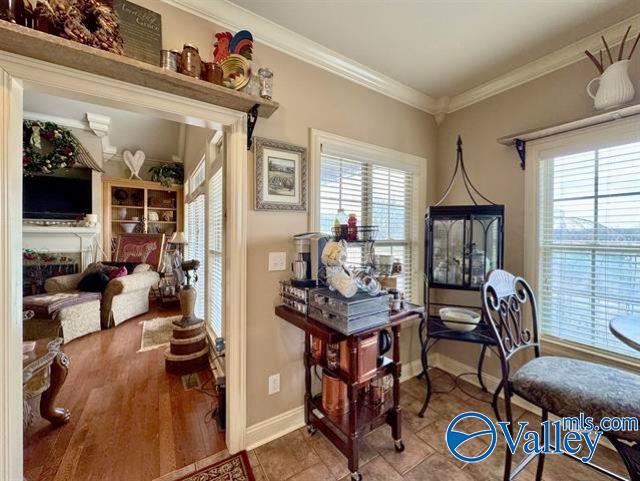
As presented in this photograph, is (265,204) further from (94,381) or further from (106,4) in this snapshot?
(94,381)

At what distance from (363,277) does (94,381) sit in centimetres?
262

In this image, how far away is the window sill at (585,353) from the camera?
162cm

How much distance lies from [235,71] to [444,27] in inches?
52.0

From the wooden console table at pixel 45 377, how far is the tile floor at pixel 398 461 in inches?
53.1

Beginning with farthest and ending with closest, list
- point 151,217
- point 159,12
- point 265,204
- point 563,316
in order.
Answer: point 151,217, point 563,316, point 265,204, point 159,12

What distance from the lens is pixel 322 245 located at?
1694 mm

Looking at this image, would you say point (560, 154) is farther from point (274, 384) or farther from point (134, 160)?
point (134, 160)

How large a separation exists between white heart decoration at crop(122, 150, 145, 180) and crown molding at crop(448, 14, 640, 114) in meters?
5.82

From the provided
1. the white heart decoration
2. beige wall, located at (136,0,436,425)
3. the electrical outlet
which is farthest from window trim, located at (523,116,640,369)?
the white heart decoration

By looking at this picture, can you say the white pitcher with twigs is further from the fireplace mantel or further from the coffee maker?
the fireplace mantel

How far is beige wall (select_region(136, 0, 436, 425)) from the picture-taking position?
5.39 ft

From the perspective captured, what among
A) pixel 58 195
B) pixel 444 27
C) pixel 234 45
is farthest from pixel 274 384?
pixel 58 195

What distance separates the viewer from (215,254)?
2.62m

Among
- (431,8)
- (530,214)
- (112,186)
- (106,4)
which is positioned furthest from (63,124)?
(530,214)
